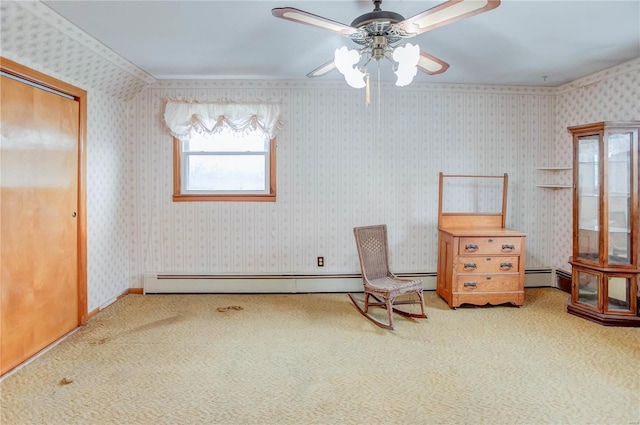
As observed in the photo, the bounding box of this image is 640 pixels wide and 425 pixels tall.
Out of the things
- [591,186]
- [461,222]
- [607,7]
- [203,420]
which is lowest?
[203,420]

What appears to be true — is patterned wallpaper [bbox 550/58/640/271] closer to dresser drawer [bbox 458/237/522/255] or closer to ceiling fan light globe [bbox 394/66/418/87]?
dresser drawer [bbox 458/237/522/255]

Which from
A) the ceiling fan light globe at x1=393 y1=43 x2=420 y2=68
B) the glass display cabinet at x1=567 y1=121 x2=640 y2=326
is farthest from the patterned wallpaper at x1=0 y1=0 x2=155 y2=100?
the glass display cabinet at x1=567 y1=121 x2=640 y2=326

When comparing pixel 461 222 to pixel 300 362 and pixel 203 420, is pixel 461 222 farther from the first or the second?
pixel 203 420

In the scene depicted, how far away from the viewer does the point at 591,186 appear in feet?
10.5

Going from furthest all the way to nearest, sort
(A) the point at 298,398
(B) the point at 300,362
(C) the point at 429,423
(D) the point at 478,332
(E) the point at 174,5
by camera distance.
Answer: (D) the point at 478,332 < (B) the point at 300,362 < (E) the point at 174,5 < (A) the point at 298,398 < (C) the point at 429,423

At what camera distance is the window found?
3957 millimetres

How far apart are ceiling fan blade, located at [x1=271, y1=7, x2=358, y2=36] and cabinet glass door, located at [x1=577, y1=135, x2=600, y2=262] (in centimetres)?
263

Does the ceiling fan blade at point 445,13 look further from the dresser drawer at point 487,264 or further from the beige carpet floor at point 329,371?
the dresser drawer at point 487,264

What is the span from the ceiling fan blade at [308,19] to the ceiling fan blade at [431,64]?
52 centimetres

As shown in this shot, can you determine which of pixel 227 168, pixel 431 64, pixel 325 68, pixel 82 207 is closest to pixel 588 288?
pixel 431 64

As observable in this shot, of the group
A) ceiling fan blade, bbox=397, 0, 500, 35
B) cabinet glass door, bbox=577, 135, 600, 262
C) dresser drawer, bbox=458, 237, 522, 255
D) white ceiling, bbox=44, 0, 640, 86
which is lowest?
dresser drawer, bbox=458, 237, 522, 255

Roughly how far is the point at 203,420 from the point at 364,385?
3.06ft

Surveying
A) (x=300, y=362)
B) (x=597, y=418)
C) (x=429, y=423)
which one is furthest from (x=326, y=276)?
(x=597, y=418)

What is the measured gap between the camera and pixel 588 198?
323 centimetres
